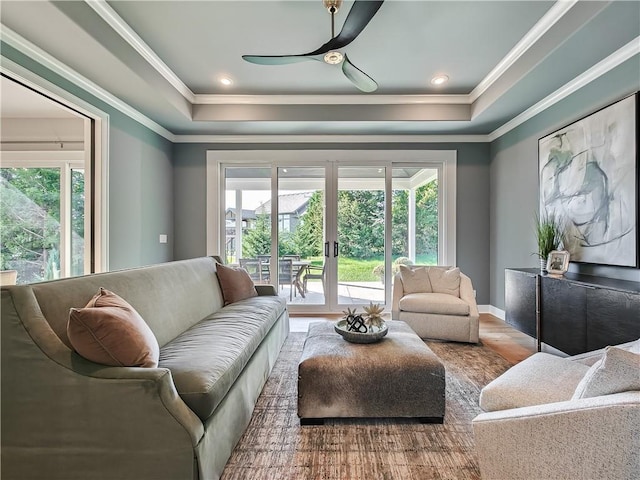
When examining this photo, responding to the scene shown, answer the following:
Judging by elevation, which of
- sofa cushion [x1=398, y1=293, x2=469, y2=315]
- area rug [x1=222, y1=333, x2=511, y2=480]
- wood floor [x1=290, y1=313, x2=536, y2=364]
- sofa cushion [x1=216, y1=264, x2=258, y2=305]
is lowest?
area rug [x1=222, y1=333, x2=511, y2=480]

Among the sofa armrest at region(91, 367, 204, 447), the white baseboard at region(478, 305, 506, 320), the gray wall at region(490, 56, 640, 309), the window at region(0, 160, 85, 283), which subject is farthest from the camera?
the white baseboard at region(478, 305, 506, 320)

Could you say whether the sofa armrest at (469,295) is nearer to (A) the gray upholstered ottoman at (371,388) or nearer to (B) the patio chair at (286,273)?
(A) the gray upholstered ottoman at (371,388)

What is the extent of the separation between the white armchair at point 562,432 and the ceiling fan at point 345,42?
2.13 meters

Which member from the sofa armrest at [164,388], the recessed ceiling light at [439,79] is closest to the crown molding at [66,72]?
the sofa armrest at [164,388]

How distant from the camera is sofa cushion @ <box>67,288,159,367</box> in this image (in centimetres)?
130

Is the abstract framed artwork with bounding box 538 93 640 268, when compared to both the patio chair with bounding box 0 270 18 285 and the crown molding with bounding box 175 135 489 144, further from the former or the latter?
the patio chair with bounding box 0 270 18 285

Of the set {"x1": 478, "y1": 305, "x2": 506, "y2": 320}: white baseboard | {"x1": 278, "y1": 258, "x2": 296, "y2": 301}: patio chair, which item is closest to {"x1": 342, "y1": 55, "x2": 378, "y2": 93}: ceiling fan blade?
{"x1": 278, "y1": 258, "x2": 296, "y2": 301}: patio chair

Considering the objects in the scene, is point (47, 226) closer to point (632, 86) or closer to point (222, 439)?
point (222, 439)

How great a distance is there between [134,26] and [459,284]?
13.2 feet

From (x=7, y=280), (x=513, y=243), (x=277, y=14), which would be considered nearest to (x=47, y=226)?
(x=7, y=280)

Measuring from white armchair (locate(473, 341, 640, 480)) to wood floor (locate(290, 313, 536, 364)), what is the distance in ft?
5.65

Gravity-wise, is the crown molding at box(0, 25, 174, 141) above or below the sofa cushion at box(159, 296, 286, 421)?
above

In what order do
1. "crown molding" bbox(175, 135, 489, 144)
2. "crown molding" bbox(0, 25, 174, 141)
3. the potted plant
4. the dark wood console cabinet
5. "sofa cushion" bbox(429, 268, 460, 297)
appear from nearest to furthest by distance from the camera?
the dark wood console cabinet → "crown molding" bbox(0, 25, 174, 141) → the potted plant → "sofa cushion" bbox(429, 268, 460, 297) → "crown molding" bbox(175, 135, 489, 144)

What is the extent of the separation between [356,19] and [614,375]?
2230mm
